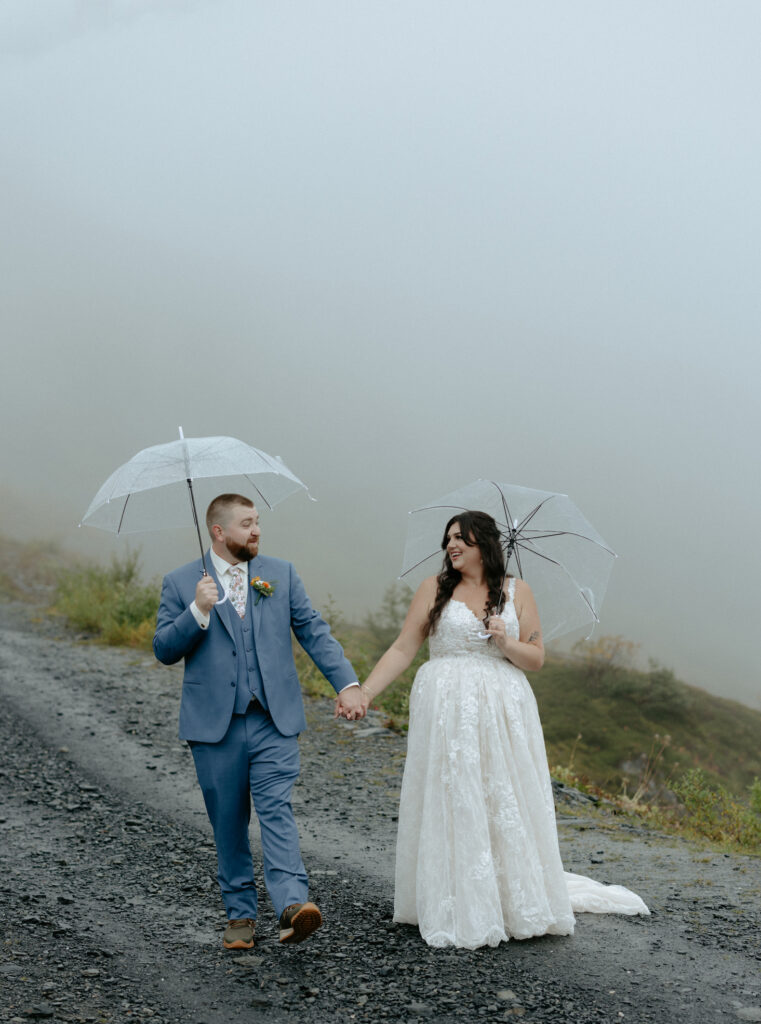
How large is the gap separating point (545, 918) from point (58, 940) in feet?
8.24

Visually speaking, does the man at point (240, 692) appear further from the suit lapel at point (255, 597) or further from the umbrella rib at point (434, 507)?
the umbrella rib at point (434, 507)

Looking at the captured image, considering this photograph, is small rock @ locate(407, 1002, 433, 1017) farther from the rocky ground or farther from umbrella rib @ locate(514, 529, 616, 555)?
umbrella rib @ locate(514, 529, 616, 555)

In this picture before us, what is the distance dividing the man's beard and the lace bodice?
990 mm

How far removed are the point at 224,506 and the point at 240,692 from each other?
87 centimetres

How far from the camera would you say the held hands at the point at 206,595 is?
464 centimetres

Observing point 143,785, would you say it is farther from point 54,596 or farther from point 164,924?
point 54,596

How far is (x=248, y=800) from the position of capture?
193 inches

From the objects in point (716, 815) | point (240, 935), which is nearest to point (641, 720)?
point (716, 815)

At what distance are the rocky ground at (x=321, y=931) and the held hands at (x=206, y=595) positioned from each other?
1672 millimetres

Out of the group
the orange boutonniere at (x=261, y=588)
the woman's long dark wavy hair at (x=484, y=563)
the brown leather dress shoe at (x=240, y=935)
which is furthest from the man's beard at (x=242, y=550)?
the brown leather dress shoe at (x=240, y=935)

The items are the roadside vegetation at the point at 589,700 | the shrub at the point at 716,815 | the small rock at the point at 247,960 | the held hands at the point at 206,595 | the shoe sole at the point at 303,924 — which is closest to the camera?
the shoe sole at the point at 303,924

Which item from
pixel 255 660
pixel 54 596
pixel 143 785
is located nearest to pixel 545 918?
pixel 255 660

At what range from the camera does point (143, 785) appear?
9336mm

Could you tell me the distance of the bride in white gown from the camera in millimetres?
4801
